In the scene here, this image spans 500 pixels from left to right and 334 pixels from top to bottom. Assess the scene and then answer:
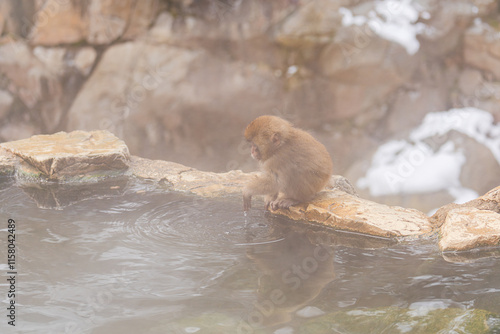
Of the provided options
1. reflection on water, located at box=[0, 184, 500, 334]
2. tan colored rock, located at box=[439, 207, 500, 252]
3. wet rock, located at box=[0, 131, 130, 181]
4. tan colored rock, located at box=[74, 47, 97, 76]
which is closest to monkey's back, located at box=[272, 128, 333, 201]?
reflection on water, located at box=[0, 184, 500, 334]

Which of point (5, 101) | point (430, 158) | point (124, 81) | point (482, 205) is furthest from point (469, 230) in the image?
point (5, 101)

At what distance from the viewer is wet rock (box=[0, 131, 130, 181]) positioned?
166 inches

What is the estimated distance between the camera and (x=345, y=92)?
846 cm

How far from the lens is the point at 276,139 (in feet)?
11.8

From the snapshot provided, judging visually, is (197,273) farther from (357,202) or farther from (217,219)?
(357,202)

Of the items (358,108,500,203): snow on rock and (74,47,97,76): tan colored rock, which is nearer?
(358,108,500,203): snow on rock

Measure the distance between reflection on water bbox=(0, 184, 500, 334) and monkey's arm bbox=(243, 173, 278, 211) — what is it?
12cm

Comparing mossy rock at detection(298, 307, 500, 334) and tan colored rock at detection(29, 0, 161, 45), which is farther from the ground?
tan colored rock at detection(29, 0, 161, 45)

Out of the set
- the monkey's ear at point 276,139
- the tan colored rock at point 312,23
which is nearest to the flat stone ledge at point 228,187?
the monkey's ear at point 276,139

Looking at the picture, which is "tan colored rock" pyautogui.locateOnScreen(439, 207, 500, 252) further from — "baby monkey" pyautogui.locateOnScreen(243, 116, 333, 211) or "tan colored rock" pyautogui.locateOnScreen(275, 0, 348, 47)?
"tan colored rock" pyautogui.locateOnScreen(275, 0, 348, 47)

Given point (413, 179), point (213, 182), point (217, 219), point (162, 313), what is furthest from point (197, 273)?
point (413, 179)

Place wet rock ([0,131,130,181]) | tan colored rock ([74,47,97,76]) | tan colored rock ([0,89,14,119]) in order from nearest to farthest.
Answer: wet rock ([0,131,130,181]) → tan colored rock ([0,89,14,119]) → tan colored rock ([74,47,97,76])

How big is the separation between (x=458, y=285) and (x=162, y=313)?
1.43 m

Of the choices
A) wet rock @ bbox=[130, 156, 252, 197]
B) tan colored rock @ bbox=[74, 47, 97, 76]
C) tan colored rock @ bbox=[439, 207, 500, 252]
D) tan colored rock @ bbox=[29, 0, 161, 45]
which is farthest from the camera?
tan colored rock @ bbox=[74, 47, 97, 76]
